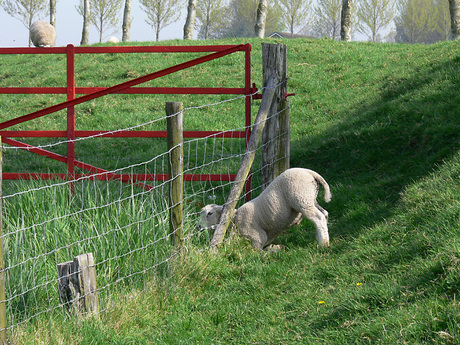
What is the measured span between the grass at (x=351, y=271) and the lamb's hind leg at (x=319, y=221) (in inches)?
4.4

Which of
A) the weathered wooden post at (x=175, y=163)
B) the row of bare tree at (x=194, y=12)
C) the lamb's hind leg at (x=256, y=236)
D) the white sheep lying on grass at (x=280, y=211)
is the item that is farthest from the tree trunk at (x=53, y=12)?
the weathered wooden post at (x=175, y=163)

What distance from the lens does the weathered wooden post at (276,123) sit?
558 cm

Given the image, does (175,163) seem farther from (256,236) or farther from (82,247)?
(256,236)

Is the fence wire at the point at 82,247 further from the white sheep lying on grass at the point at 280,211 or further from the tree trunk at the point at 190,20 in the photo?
the tree trunk at the point at 190,20

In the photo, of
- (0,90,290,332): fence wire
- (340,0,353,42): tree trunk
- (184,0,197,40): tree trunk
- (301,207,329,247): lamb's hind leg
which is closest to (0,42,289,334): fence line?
(0,90,290,332): fence wire

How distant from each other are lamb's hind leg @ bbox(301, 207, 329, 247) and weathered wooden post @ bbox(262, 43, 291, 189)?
922 millimetres

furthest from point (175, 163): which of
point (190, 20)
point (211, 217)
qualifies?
point (190, 20)

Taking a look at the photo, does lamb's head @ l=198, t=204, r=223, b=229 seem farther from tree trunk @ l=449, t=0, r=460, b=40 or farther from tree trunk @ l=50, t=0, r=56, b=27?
tree trunk @ l=50, t=0, r=56, b=27

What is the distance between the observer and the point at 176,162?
429 centimetres

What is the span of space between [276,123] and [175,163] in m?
1.78

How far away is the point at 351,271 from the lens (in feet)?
13.7

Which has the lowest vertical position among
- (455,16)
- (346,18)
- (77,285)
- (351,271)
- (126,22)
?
(351,271)

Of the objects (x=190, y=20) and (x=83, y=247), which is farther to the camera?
(x=190, y=20)

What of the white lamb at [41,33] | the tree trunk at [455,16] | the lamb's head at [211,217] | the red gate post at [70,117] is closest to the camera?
the lamb's head at [211,217]
